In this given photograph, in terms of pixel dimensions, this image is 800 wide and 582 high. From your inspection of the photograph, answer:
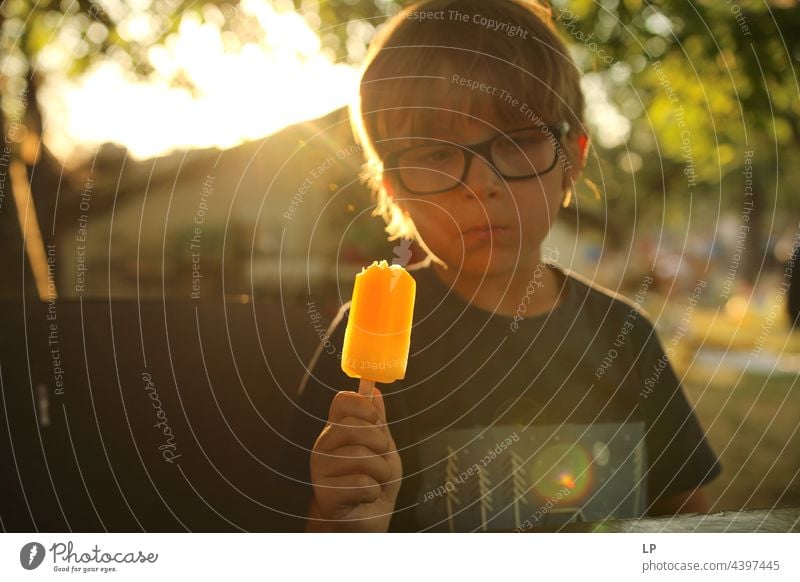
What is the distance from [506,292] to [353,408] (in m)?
0.38

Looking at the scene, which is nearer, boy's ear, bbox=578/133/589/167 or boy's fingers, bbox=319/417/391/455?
boy's fingers, bbox=319/417/391/455

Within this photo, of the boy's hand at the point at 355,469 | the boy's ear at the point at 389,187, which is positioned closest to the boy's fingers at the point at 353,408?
the boy's hand at the point at 355,469

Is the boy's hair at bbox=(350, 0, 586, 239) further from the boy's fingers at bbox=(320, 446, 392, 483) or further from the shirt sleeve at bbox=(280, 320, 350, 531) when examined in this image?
the boy's fingers at bbox=(320, 446, 392, 483)

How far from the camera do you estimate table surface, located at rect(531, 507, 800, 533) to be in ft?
3.87

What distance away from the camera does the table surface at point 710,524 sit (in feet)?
3.87

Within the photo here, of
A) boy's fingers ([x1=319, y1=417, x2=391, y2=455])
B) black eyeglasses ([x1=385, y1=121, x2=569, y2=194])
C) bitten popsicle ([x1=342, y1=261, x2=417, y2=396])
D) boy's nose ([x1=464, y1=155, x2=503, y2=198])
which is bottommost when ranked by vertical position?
boy's fingers ([x1=319, y1=417, x2=391, y2=455])

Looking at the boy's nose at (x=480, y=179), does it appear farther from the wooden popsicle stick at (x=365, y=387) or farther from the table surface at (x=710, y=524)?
the table surface at (x=710, y=524)

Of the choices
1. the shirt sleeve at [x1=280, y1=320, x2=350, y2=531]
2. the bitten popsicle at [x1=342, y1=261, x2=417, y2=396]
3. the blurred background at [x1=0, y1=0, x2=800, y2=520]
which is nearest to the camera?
the bitten popsicle at [x1=342, y1=261, x2=417, y2=396]

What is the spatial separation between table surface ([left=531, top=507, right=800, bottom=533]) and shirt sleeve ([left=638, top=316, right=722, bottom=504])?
102 mm

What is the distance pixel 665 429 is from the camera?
4.31 feet

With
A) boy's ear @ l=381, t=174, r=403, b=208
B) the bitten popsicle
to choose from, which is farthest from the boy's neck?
the bitten popsicle

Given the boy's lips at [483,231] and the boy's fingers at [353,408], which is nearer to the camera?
the boy's fingers at [353,408]

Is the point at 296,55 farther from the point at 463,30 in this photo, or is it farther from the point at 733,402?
the point at 733,402

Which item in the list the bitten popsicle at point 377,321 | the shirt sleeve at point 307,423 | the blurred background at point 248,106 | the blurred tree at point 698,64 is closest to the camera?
the bitten popsicle at point 377,321
